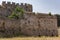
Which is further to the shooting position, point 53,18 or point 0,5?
point 0,5

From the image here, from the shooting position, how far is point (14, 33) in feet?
110

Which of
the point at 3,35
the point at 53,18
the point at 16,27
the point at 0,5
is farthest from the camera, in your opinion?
the point at 0,5

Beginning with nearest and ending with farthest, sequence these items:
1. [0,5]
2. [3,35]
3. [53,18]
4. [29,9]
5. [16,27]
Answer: [3,35] < [16,27] < [53,18] < [0,5] < [29,9]

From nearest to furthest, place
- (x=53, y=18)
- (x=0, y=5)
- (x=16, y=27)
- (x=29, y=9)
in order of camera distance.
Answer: (x=16, y=27) < (x=53, y=18) < (x=0, y=5) < (x=29, y=9)

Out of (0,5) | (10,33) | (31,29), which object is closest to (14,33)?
(10,33)

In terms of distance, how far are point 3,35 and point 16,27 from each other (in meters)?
2.72

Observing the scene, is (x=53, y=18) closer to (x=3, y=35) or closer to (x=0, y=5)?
(x=3, y=35)

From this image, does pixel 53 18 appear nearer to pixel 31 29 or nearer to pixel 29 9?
pixel 31 29

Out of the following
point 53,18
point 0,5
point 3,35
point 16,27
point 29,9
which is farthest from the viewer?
point 29,9

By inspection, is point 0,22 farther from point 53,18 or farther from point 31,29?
point 53,18

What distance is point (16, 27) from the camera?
34.1 metres

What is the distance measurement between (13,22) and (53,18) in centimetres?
605

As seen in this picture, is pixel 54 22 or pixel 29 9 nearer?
pixel 54 22

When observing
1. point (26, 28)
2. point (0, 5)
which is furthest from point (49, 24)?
point (0, 5)
